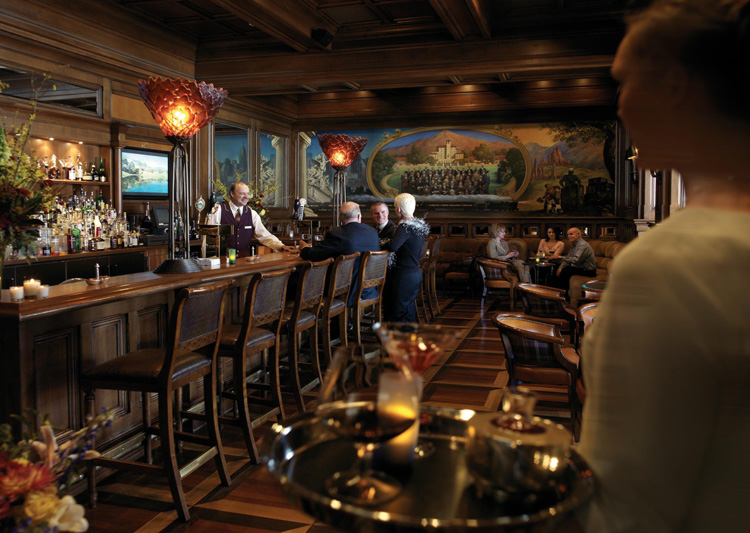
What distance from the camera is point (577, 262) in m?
9.45

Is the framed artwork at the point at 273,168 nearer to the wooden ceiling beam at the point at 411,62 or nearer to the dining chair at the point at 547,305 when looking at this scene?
the wooden ceiling beam at the point at 411,62

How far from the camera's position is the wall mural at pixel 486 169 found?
37.4ft

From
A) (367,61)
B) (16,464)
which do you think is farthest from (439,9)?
(16,464)

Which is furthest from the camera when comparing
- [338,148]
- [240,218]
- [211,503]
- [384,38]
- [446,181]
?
[446,181]

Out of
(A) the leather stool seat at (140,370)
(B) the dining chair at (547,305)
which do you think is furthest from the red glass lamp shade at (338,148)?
(A) the leather stool seat at (140,370)

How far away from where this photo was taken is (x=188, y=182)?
9.48 metres

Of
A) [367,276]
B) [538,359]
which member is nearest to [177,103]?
[367,276]

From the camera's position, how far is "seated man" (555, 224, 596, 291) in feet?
30.9

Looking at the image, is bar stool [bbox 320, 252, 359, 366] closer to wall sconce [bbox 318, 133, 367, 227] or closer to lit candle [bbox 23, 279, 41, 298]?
lit candle [bbox 23, 279, 41, 298]

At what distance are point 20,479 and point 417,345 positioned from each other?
32.9 inches

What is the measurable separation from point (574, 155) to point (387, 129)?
355 centimetres

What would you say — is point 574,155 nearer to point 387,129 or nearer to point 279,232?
point 387,129

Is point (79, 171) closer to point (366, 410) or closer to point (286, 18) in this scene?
point (286, 18)

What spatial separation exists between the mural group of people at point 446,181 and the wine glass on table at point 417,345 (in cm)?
1103
